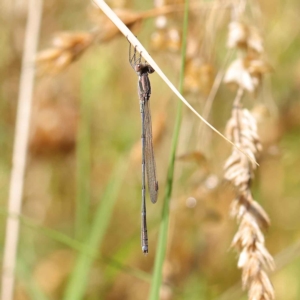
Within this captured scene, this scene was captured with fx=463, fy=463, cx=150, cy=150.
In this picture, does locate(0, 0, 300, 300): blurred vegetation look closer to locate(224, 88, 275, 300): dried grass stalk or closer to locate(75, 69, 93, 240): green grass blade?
locate(75, 69, 93, 240): green grass blade

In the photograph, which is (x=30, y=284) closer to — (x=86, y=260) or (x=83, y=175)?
(x=86, y=260)

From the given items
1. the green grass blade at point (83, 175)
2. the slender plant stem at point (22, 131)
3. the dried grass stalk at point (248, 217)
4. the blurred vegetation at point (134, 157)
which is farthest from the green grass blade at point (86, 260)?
the dried grass stalk at point (248, 217)

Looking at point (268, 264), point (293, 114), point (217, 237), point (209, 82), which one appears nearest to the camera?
point (268, 264)

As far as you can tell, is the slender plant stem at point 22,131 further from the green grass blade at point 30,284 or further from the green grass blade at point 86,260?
the green grass blade at point 86,260

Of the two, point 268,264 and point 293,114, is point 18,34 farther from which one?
point 268,264

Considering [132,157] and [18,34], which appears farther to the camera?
[18,34]

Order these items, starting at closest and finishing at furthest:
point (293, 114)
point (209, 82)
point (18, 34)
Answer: point (209, 82)
point (293, 114)
point (18, 34)

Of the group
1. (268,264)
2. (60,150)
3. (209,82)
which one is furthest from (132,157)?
(268,264)
